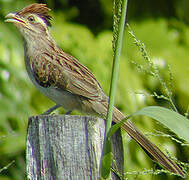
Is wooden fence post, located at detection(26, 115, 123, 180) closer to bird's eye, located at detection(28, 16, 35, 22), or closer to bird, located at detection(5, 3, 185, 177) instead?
bird, located at detection(5, 3, 185, 177)

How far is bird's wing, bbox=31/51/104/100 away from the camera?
3.22 meters

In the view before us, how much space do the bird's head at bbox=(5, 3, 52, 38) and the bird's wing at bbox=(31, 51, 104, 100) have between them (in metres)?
0.41

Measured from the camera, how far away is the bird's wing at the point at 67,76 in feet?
10.6

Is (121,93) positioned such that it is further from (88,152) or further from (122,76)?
(88,152)

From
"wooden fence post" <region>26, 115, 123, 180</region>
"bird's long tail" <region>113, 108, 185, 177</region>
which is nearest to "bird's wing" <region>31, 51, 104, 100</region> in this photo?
"bird's long tail" <region>113, 108, 185, 177</region>

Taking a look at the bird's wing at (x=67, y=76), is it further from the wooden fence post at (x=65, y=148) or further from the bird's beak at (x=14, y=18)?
the wooden fence post at (x=65, y=148)

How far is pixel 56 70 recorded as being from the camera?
3332 millimetres

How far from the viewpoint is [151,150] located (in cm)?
259

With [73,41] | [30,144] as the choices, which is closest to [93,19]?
[73,41]

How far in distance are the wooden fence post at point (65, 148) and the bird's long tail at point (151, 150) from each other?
482mm

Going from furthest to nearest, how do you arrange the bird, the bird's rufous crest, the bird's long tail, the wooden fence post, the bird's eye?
the bird's eye, the bird's rufous crest, the bird, the bird's long tail, the wooden fence post

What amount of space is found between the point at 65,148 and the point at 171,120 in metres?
0.46

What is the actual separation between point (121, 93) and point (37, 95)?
90 cm

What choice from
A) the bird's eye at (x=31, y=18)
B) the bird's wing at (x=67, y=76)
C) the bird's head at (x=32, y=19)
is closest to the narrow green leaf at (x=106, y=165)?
the bird's wing at (x=67, y=76)
